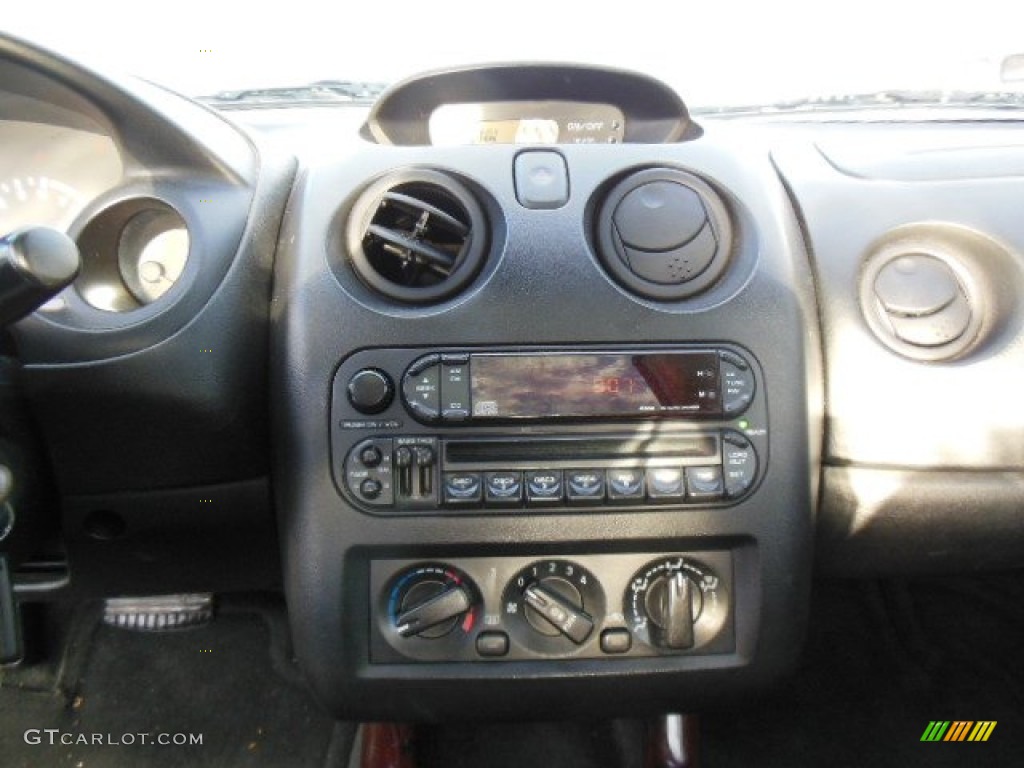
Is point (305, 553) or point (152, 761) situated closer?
point (305, 553)

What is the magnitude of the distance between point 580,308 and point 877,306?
46cm

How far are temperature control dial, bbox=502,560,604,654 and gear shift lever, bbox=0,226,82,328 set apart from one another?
0.69m

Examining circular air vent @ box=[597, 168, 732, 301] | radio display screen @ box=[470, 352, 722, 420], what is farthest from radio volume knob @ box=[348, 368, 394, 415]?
circular air vent @ box=[597, 168, 732, 301]

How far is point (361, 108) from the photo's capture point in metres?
1.85

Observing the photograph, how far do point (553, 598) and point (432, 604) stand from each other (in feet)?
0.54

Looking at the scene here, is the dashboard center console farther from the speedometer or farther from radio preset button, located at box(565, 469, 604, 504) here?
the speedometer

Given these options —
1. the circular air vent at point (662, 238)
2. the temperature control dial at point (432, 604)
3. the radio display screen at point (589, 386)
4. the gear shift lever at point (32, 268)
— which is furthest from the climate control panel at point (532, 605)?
the gear shift lever at point (32, 268)

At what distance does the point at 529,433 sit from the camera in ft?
4.15

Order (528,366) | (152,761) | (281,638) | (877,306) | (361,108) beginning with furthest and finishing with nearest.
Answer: (281,638) < (152,761) < (361,108) < (877,306) < (528,366)

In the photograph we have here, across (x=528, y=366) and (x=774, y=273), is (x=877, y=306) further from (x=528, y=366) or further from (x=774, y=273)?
(x=528, y=366)

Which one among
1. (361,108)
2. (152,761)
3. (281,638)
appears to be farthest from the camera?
(281,638)

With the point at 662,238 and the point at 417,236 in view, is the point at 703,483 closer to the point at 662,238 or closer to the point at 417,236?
the point at 662,238

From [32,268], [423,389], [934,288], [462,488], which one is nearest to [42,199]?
[32,268]

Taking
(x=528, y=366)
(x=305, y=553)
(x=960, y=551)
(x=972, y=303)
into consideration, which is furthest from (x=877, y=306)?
(x=305, y=553)
